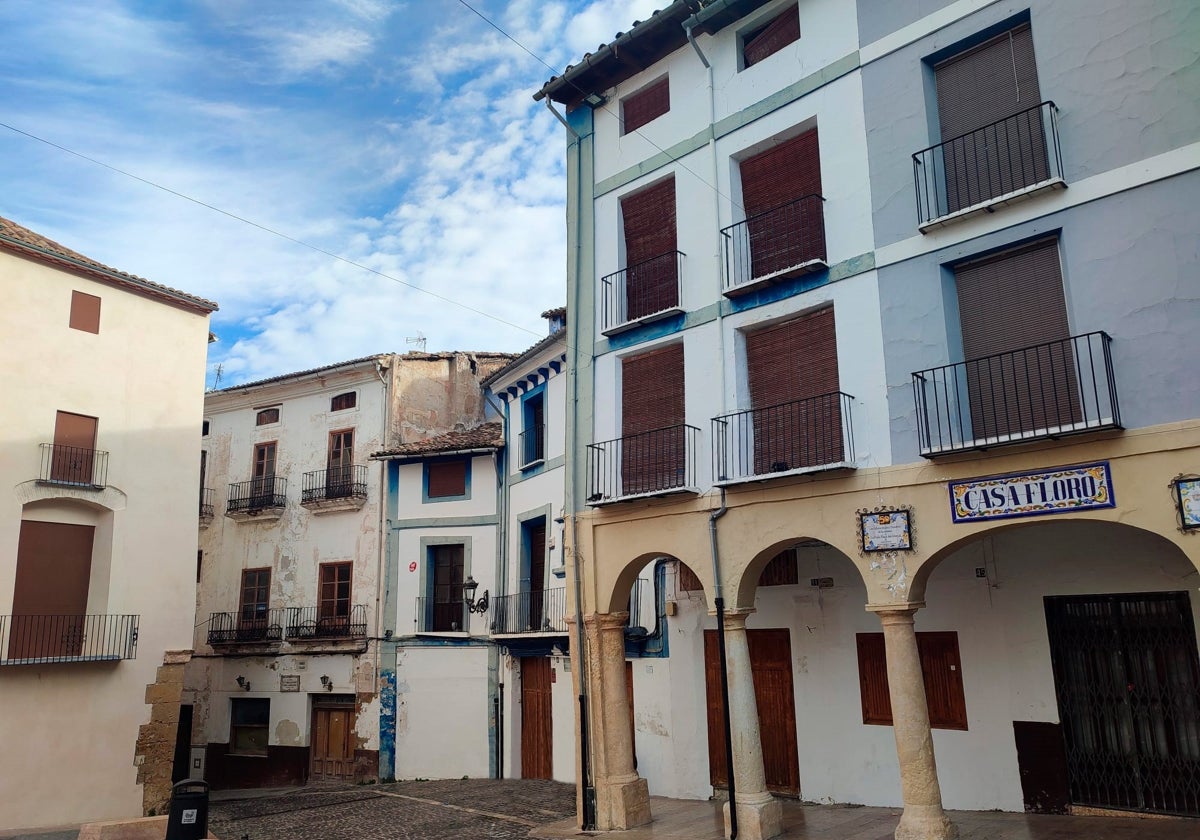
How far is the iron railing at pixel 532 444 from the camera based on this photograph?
21.2 metres

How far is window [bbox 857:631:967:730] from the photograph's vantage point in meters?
12.4

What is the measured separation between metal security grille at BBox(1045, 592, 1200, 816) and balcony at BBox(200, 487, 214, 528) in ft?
77.6

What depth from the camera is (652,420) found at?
14.2 m

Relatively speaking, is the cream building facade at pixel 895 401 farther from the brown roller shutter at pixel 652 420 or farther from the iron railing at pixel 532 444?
the iron railing at pixel 532 444

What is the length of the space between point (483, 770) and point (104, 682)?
8276 millimetres

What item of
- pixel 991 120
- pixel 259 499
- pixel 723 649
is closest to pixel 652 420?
pixel 723 649

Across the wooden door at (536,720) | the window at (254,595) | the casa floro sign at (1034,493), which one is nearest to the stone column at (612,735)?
the casa floro sign at (1034,493)

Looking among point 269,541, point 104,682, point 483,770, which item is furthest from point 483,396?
point 104,682

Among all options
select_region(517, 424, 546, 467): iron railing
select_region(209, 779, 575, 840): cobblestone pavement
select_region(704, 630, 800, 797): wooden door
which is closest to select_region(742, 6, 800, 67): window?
select_region(704, 630, 800, 797): wooden door

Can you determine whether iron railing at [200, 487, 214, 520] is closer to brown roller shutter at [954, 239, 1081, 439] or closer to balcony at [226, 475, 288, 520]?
balcony at [226, 475, 288, 520]

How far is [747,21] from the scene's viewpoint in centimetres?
1381

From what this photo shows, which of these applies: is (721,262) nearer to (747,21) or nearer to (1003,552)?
(747,21)

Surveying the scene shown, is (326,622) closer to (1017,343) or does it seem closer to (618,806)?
(618,806)

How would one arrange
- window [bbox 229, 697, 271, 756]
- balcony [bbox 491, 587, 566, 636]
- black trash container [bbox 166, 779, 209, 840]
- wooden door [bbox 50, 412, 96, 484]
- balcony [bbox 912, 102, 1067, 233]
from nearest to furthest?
balcony [bbox 912, 102, 1067, 233], black trash container [bbox 166, 779, 209, 840], wooden door [bbox 50, 412, 96, 484], balcony [bbox 491, 587, 566, 636], window [bbox 229, 697, 271, 756]
